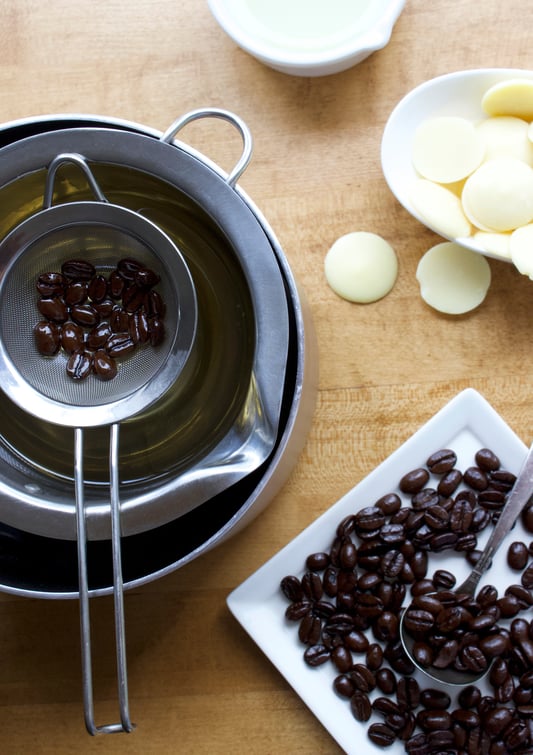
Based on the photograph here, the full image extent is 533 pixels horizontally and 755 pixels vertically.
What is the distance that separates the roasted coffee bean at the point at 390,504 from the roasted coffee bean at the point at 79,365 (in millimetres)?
413

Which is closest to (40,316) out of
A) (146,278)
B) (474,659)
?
(146,278)

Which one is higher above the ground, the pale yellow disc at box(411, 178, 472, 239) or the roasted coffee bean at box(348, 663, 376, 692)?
the pale yellow disc at box(411, 178, 472, 239)

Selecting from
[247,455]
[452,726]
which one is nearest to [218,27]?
[247,455]

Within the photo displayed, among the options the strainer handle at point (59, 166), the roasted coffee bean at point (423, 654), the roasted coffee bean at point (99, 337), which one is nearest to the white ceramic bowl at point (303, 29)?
the strainer handle at point (59, 166)

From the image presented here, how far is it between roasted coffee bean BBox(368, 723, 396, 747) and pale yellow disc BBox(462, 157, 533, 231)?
653 mm

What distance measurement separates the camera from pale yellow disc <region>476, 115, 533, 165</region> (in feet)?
3.10

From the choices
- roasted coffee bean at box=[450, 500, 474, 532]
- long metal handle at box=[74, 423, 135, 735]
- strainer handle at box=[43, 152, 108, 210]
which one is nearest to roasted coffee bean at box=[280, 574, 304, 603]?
roasted coffee bean at box=[450, 500, 474, 532]

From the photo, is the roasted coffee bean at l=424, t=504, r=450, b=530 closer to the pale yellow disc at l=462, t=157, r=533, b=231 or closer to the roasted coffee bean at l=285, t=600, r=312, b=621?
the roasted coffee bean at l=285, t=600, r=312, b=621

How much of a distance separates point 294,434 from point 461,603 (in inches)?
13.0

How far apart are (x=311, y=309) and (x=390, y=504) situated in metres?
0.28

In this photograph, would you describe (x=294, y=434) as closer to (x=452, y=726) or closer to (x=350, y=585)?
(x=350, y=585)

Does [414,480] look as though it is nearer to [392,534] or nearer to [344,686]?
[392,534]

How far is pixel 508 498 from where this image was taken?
37.4 inches

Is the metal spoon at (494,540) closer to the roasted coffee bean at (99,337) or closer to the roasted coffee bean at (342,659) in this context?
the roasted coffee bean at (342,659)
